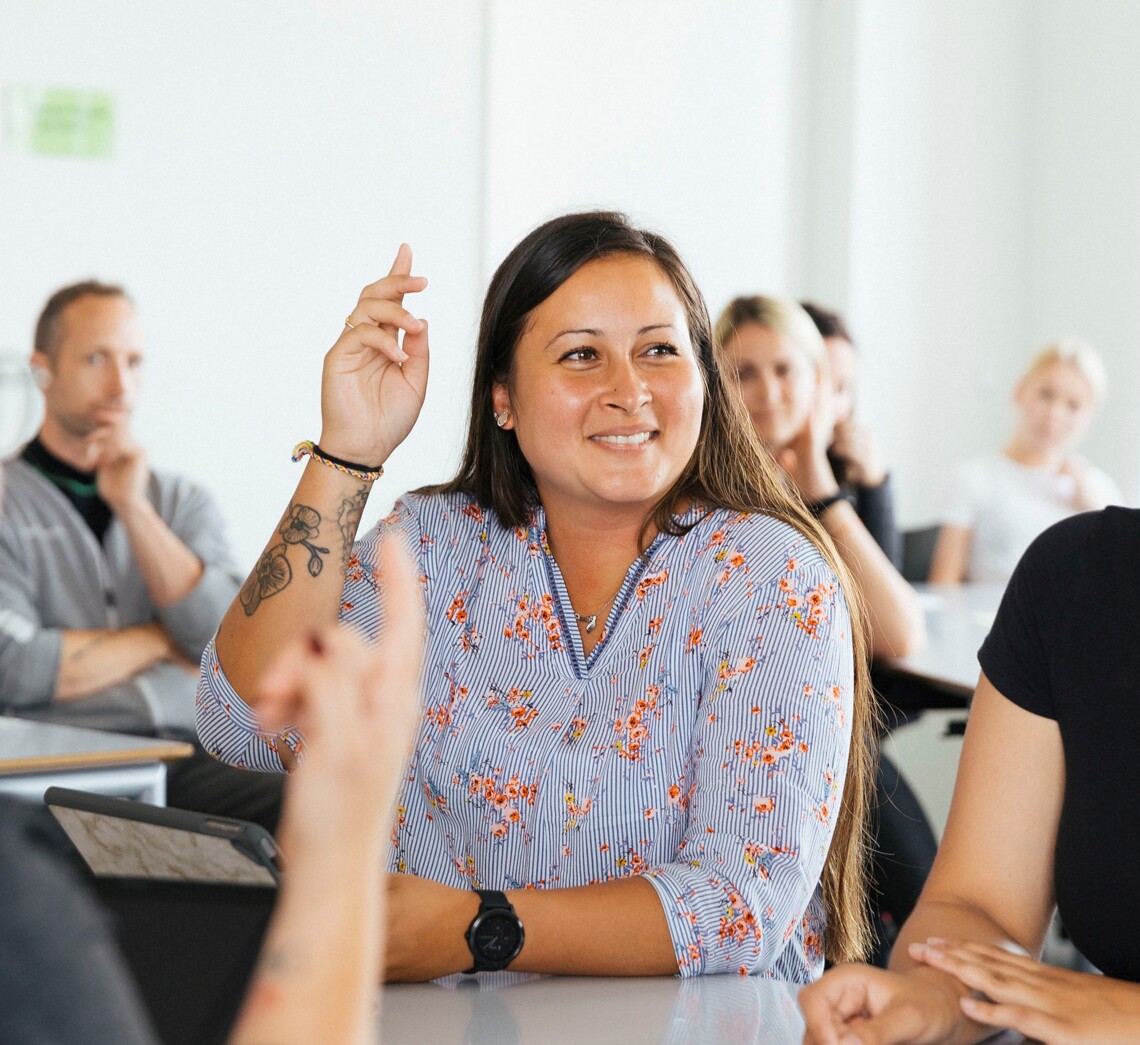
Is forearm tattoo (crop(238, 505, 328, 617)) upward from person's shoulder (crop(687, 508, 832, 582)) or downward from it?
downward

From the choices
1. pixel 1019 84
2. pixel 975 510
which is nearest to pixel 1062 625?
pixel 975 510

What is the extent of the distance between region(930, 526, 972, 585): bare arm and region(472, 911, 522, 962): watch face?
11.1 ft

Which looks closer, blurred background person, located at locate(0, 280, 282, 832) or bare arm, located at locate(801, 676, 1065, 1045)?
bare arm, located at locate(801, 676, 1065, 1045)

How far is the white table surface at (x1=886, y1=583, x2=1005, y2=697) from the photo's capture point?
281 cm

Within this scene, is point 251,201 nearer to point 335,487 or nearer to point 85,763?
point 85,763

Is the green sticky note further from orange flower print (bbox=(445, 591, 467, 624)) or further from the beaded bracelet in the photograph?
orange flower print (bbox=(445, 591, 467, 624))

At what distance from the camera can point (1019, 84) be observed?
5.05 m

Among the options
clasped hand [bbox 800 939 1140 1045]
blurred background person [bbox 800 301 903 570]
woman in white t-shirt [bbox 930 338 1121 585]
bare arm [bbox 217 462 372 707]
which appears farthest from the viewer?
woman in white t-shirt [bbox 930 338 1121 585]

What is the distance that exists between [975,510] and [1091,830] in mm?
3342

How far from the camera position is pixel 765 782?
137 cm

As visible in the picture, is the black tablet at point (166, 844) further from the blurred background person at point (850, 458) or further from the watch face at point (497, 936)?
the blurred background person at point (850, 458)

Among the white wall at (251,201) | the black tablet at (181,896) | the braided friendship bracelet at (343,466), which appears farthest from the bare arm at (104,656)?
the black tablet at (181,896)

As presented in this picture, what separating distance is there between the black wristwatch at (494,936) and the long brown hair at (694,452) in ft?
1.46

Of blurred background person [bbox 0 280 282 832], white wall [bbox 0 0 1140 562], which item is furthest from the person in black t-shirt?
white wall [bbox 0 0 1140 562]
